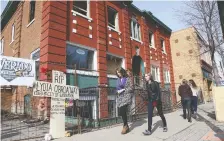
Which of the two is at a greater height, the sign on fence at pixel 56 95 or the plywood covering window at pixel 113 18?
the plywood covering window at pixel 113 18

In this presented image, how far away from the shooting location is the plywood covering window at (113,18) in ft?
47.7

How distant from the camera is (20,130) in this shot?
21.4 feet

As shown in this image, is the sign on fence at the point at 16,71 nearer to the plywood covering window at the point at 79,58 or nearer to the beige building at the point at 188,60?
the plywood covering window at the point at 79,58

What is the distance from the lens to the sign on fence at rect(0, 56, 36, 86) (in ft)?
17.8

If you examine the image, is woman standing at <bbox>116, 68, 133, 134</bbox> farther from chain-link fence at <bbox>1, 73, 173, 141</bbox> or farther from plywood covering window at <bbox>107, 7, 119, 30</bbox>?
plywood covering window at <bbox>107, 7, 119, 30</bbox>

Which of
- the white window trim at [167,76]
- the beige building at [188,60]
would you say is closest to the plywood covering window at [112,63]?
the white window trim at [167,76]

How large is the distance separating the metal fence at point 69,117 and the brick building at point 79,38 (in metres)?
0.30

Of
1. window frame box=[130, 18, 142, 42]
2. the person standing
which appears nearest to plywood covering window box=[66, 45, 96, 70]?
the person standing

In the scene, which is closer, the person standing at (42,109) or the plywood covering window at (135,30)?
the person standing at (42,109)

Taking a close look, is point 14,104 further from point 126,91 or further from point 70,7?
point 70,7

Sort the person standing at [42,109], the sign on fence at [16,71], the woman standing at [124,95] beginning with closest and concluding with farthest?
the sign on fence at [16,71] < the woman standing at [124,95] < the person standing at [42,109]

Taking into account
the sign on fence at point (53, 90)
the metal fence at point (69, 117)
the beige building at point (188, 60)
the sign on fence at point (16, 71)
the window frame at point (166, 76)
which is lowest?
the metal fence at point (69, 117)

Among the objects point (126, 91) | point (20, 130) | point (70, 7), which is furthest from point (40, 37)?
point (126, 91)

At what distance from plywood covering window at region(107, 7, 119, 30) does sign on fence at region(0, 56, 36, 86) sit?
30.5ft
